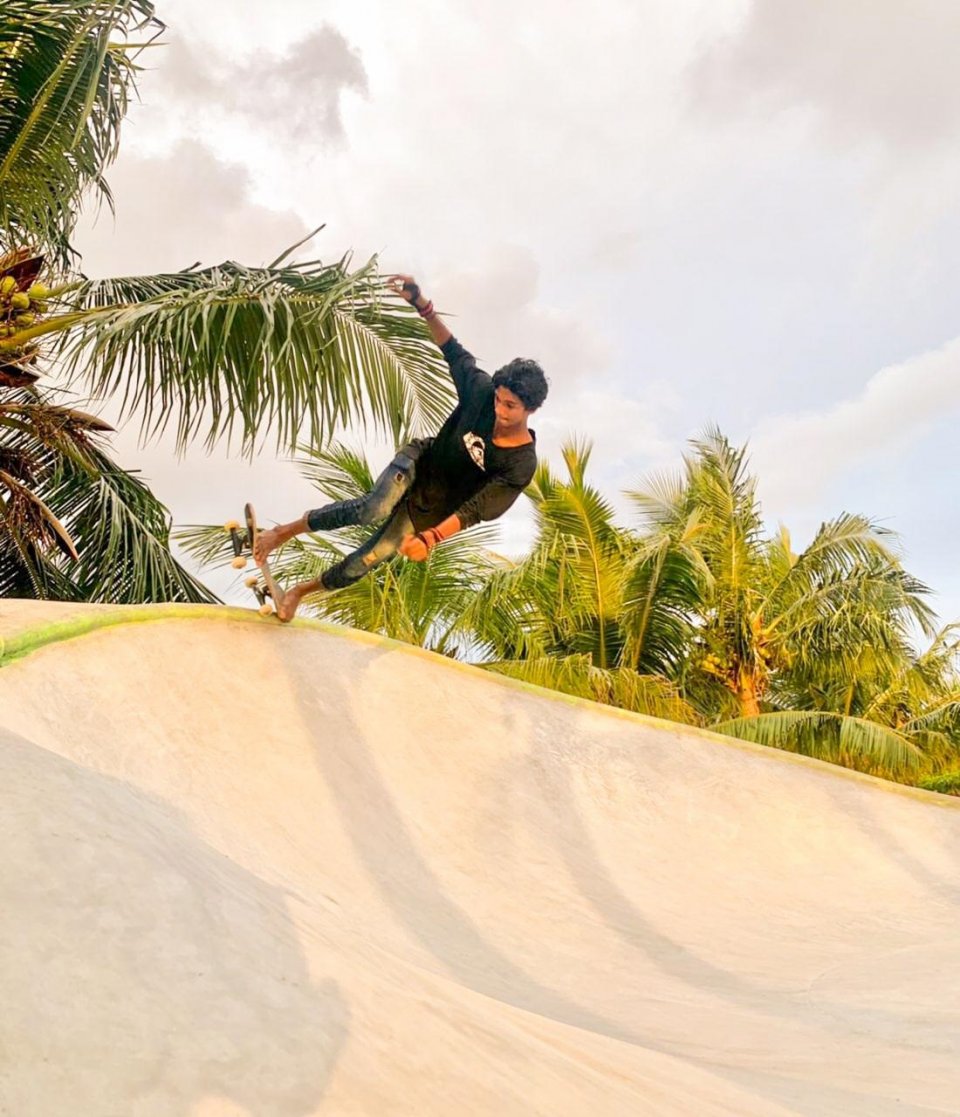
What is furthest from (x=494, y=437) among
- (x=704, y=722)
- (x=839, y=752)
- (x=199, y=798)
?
(x=704, y=722)

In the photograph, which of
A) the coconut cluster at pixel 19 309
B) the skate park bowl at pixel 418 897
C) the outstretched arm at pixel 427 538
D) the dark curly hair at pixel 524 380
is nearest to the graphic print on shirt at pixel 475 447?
the dark curly hair at pixel 524 380

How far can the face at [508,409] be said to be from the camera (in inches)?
186

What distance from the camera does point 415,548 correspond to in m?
5.29

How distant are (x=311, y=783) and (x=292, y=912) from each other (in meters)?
3.15

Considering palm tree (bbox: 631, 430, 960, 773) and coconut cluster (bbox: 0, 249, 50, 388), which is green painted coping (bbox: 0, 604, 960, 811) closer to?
coconut cluster (bbox: 0, 249, 50, 388)

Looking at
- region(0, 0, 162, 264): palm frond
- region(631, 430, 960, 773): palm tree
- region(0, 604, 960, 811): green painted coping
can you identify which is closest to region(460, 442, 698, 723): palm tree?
region(631, 430, 960, 773): palm tree

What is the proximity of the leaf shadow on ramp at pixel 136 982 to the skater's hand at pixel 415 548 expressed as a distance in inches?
115

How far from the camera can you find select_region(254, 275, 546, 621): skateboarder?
4.79 m

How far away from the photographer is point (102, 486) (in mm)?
10102

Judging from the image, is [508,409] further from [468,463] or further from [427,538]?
[427,538]

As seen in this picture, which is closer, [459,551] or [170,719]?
[170,719]

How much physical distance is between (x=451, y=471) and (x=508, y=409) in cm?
57

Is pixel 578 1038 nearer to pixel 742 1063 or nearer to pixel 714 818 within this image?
pixel 742 1063

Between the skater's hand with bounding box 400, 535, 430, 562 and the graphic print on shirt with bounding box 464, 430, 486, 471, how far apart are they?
0.62 metres
